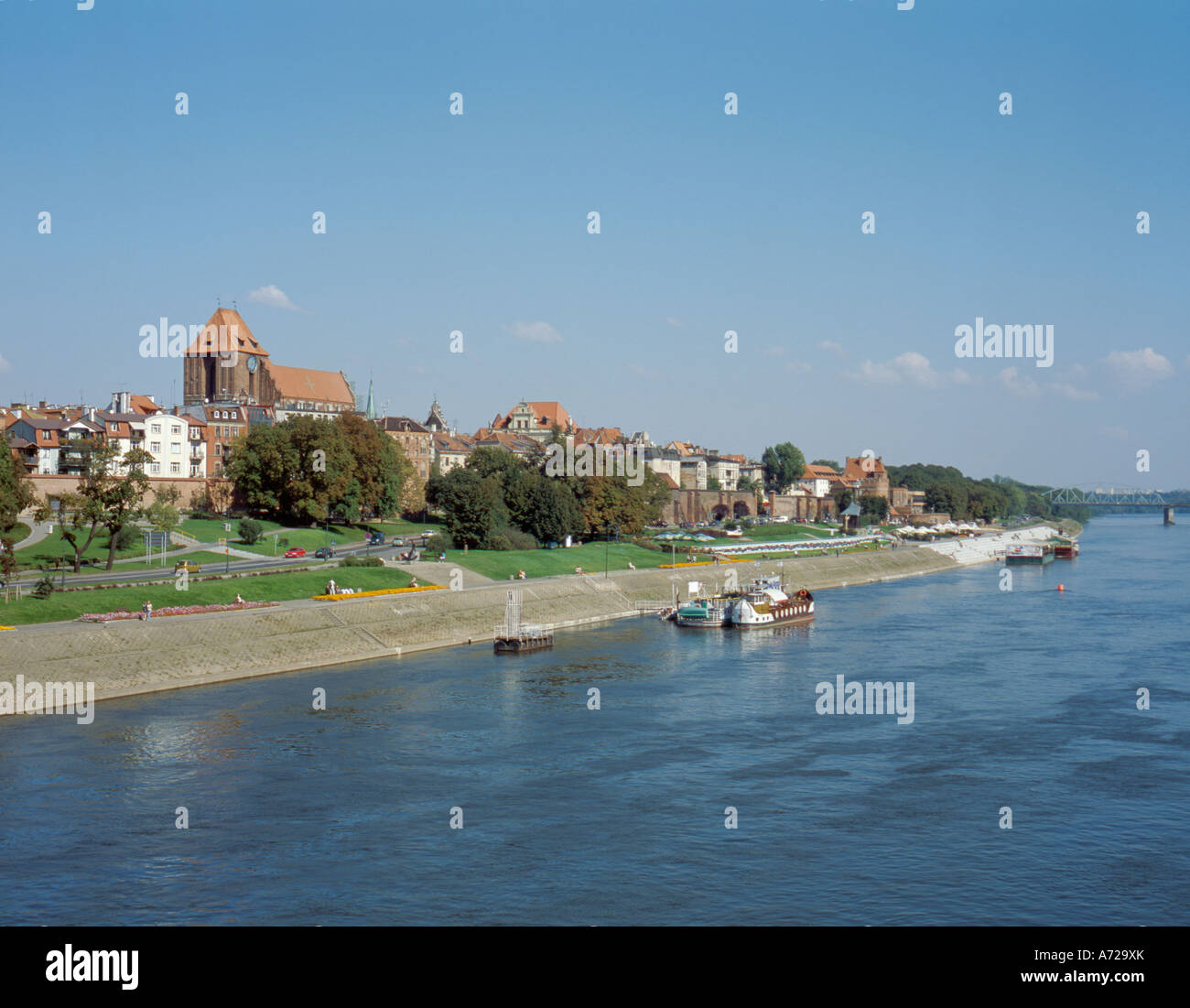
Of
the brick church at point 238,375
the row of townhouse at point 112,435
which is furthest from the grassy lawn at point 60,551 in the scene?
the brick church at point 238,375

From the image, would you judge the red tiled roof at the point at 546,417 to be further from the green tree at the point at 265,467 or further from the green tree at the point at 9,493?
the green tree at the point at 9,493

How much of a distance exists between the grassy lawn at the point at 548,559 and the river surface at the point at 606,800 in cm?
2574

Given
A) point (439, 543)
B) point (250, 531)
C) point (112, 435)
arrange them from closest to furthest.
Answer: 1. point (250, 531)
2. point (439, 543)
3. point (112, 435)

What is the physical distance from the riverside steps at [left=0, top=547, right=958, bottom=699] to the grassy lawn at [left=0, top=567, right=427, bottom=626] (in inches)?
65.6

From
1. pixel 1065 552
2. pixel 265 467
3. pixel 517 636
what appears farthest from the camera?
pixel 1065 552

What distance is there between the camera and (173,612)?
50.9 meters

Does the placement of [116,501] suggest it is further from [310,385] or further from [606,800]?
[310,385]

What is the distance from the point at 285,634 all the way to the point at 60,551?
82.7 feet

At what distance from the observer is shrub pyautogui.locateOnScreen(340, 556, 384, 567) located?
69500 millimetres

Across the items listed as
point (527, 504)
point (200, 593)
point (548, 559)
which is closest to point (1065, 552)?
point (527, 504)

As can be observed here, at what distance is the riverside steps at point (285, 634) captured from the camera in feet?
141

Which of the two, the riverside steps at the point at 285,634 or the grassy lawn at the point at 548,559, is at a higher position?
the grassy lawn at the point at 548,559
